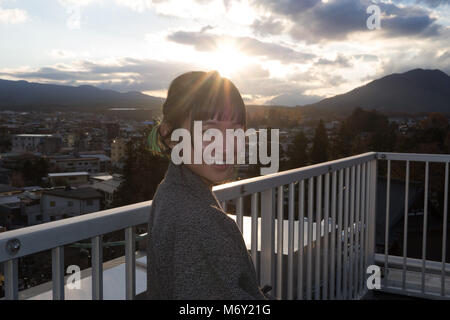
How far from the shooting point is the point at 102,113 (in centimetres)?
848

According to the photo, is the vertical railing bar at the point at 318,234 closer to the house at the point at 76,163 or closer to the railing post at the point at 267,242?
the railing post at the point at 267,242

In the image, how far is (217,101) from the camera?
35.5 inches

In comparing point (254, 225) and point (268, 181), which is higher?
point (268, 181)

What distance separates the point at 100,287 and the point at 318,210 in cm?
140

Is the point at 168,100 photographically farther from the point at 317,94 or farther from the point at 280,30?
the point at 317,94

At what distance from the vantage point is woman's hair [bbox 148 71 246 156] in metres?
0.89

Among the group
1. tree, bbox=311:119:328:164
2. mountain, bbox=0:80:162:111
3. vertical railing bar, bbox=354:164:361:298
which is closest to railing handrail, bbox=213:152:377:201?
vertical railing bar, bbox=354:164:361:298

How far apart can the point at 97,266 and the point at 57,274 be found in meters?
0.11

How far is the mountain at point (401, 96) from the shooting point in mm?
16061

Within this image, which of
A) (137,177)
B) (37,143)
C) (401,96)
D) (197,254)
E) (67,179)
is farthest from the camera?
(137,177)

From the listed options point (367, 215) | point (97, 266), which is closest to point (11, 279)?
point (97, 266)

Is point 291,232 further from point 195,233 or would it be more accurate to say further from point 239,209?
point 195,233

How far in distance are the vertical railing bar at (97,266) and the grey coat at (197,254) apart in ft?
0.60

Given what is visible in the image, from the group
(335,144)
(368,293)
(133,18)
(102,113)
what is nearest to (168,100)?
(368,293)
